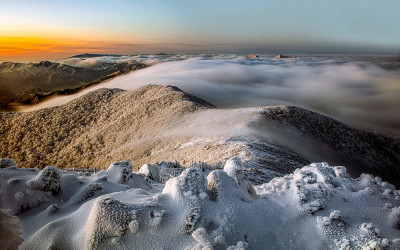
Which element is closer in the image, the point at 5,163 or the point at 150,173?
the point at 5,163

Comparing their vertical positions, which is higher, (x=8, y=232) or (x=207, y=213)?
(x=8, y=232)

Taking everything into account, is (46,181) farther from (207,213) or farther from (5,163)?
(207,213)

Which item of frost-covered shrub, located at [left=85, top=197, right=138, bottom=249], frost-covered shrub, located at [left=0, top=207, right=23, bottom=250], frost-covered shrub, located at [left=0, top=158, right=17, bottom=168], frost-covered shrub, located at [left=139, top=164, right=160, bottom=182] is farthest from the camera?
frost-covered shrub, located at [left=139, top=164, right=160, bottom=182]

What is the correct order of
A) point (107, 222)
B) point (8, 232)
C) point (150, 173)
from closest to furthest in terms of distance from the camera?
1. point (8, 232)
2. point (107, 222)
3. point (150, 173)

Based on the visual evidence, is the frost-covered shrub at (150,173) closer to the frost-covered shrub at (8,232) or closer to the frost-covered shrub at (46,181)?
the frost-covered shrub at (46,181)

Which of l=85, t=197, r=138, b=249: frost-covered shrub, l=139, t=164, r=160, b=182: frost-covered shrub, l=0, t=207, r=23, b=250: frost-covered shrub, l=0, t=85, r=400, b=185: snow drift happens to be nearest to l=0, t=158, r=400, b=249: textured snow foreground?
l=85, t=197, r=138, b=249: frost-covered shrub

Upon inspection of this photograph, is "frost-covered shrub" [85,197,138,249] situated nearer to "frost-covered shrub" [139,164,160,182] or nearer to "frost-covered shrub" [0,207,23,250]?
"frost-covered shrub" [0,207,23,250]

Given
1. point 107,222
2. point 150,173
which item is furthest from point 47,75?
point 107,222

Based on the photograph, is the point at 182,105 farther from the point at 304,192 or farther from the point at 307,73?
the point at 307,73

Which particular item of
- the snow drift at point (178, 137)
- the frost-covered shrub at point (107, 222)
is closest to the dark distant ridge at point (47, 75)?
the snow drift at point (178, 137)

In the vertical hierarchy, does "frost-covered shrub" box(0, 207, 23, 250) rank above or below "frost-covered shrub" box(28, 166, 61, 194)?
above
